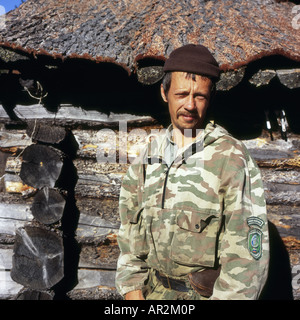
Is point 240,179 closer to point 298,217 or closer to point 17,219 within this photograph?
point 298,217

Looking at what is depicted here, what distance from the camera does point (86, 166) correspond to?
2590 mm

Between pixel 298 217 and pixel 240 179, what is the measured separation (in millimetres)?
1414

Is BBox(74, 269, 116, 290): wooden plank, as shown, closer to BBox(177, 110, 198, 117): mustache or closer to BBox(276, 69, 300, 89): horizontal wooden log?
BBox(177, 110, 198, 117): mustache

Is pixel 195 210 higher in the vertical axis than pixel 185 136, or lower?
lower

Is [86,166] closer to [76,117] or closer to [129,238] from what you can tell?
[76,117]

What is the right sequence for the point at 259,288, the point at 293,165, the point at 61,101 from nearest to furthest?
the point at 259,288, the point at 293,165, the point at 61,101

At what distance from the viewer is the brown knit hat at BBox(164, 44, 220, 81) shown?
1.46m

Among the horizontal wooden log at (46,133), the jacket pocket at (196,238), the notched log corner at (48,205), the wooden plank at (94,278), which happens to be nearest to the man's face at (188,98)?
the jacket pocket at (196,238)

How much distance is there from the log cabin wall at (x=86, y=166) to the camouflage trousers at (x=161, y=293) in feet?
2.88

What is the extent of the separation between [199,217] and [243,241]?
0.87 ft

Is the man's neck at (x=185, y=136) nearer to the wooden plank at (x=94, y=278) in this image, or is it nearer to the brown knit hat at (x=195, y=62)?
the brown knit hat at (x=195, y=62)

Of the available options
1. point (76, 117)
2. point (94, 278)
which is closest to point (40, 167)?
point (76, 117)
